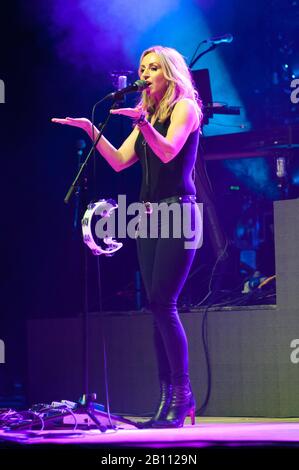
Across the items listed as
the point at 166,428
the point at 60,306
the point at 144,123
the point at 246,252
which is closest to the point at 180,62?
the point at 144,123

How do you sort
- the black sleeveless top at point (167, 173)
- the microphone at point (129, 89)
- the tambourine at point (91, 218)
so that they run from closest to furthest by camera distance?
the microphone at point (129, 89) < the tambourine at point (91, 218) < the black sleeveless top at point (167, 173)

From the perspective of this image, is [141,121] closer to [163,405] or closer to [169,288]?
[169,288]

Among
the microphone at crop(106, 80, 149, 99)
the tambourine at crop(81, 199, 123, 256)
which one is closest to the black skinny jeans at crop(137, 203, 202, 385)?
the tambourine at crop(81, 199, 123, 256)

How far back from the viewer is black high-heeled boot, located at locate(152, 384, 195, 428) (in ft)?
12.1

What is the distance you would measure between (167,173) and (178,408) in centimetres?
107

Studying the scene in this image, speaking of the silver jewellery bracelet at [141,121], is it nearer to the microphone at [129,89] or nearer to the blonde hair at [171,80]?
the microphone at [129,89]

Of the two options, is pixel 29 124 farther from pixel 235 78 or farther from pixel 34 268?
pixel 235 78

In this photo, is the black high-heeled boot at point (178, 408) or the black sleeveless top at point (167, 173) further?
the black sleeveless top at point (167, 173)

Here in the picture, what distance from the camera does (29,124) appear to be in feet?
20.4

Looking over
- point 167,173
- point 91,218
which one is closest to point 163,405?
point 91,218

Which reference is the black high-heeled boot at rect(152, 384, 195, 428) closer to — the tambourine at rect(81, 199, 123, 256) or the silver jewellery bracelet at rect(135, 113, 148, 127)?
the tambourine at rect(81, 199, 123, 256)

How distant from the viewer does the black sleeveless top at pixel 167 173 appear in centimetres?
382

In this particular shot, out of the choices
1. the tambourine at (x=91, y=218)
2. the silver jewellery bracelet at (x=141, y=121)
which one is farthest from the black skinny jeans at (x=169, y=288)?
the silver jewellery bracelet at (x=141, y=121)

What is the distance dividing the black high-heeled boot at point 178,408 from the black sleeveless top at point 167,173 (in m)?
0.88
